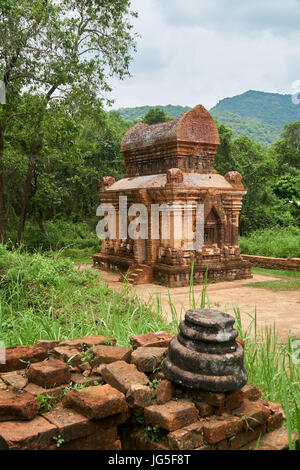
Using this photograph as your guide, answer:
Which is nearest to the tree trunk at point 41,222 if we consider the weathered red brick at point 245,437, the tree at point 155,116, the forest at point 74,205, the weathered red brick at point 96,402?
the forest at point 74,205

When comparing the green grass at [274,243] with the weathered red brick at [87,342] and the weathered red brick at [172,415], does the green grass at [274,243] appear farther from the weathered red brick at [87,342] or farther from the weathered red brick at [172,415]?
the weathered red brick at [172,415]

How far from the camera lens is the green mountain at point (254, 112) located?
70125mm

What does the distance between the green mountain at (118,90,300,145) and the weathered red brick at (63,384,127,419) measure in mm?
66268

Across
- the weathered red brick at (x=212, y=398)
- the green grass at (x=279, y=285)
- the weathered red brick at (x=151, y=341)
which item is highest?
the weathered red brick at (x=151, y=341)

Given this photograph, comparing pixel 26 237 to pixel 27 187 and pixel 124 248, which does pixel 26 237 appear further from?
pixel 124 248

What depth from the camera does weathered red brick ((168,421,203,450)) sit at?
2.29 m

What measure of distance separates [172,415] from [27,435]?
2.51 feet

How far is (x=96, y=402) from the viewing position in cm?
231

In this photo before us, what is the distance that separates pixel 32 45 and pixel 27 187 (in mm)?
4204

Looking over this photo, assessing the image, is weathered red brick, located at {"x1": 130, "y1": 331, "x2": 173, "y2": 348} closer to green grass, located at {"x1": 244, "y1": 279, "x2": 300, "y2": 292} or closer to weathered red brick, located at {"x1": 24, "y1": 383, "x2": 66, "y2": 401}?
weathered red brick, located at {"x1": 24, "y1": 383, "x2": 66, "y2": 401}

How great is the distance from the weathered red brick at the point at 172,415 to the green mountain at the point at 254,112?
217 feet

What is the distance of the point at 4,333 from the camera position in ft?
12.6
